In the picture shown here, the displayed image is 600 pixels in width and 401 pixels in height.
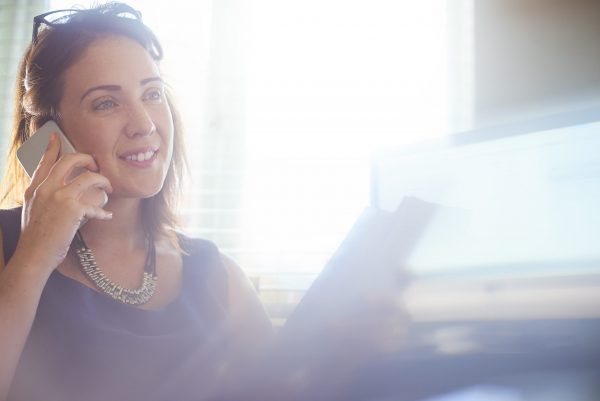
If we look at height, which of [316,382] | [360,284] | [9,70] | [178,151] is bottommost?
[316,382]

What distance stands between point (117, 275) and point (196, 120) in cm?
109

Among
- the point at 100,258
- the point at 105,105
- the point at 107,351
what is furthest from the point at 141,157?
the point at 107,351

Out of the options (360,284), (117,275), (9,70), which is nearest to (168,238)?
(117,275)

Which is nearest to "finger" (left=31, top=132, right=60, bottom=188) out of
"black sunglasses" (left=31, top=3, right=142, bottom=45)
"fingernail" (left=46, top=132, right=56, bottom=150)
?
"fingernail" (left=46, top=132, right=56, bottom=150)

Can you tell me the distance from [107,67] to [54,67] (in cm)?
10

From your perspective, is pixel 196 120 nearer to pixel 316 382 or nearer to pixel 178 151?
pixel 178 151

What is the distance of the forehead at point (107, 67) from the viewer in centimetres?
86

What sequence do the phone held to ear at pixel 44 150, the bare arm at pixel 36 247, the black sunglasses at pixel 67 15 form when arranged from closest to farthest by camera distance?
the bare arm at pixel 36 247 → the phone held to ear at pixel 44 150 → the black sunglasses at pixel 67 15

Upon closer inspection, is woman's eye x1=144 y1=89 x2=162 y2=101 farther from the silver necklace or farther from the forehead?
the silver necklace

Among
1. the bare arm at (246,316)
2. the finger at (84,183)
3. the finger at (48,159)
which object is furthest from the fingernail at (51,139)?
the bare arm at (246,316)

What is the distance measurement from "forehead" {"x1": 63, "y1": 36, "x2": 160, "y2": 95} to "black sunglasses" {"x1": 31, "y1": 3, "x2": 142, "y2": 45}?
0.09m

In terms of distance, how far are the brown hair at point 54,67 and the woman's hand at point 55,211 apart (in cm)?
15

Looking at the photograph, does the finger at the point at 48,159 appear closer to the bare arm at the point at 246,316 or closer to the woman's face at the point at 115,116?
the woman's face at the point at 115,116

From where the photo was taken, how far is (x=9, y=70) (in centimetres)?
205
